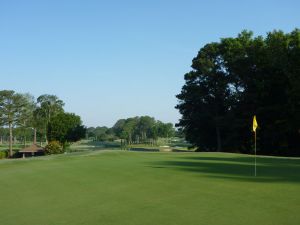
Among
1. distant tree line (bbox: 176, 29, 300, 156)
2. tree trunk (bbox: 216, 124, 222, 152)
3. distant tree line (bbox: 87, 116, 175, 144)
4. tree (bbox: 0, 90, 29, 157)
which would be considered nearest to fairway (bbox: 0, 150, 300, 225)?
distant tree line (bbox: 176, 29, 300, 156)

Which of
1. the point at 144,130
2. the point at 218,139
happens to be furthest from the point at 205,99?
the point at 144,130

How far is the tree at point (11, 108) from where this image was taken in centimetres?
8444

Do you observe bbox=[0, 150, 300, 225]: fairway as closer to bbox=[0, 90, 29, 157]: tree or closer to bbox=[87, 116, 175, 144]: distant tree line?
bbox=[0, 90, 29, 157]: tree

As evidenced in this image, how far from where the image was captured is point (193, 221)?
827 cm

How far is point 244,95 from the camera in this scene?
5288 centimetres

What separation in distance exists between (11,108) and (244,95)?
5299cm

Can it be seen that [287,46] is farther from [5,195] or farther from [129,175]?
[5,195]

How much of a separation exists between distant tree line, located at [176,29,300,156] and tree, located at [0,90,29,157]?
135 feet

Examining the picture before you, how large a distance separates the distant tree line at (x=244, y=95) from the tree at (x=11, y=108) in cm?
4120

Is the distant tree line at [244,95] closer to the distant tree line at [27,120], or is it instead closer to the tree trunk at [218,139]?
the tree trunk at [218,139]

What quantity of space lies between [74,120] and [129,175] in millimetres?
68491

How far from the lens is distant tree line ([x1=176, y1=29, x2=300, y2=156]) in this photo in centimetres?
4827

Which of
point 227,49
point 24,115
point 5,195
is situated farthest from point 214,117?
point 24,115

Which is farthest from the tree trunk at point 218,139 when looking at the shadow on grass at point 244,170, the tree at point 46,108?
the tree at point 46,108
